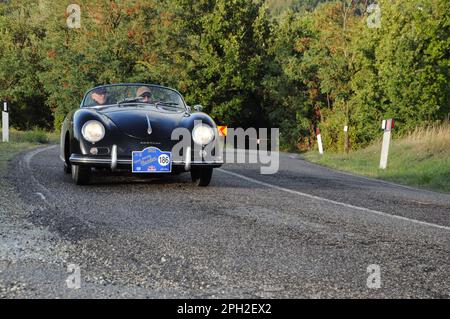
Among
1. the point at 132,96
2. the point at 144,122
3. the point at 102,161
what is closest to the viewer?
the point at 102,161

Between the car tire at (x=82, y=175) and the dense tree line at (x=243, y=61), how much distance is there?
28.8 metres

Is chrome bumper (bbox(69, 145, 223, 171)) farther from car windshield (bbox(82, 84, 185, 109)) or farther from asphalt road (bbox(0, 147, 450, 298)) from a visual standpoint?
car windshield (bbox(82, 84, 185, 109))

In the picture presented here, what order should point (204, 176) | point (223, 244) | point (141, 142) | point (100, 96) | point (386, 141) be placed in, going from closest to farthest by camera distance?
point (223, 244), point (141, 142), point (204, 176), point (100, 96), point (386, 141)

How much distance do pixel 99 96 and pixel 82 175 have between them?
1.69m

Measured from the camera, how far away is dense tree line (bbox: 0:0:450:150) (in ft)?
112

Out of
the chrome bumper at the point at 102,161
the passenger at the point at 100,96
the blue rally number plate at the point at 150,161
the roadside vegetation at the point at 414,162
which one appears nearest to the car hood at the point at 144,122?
the blue rally number plate at the point at 150,161

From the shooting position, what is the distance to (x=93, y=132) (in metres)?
6.16

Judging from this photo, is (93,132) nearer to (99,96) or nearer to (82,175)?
(82,175)

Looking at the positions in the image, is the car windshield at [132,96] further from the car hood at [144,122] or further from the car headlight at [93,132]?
the car headlight at [93,132]

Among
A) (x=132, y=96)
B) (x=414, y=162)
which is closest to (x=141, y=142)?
(x=132, y=96)

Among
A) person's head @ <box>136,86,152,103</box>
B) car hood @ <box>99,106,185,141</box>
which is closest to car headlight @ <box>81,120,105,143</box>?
car hood @ <box>99,106,185,141</box>

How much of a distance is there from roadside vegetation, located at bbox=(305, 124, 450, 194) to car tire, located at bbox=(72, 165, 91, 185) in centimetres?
652

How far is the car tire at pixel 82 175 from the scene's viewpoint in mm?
6301
